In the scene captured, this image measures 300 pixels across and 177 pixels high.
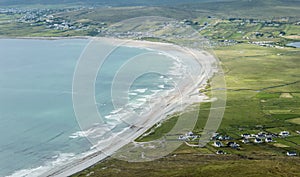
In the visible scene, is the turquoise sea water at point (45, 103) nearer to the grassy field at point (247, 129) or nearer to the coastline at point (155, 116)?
the coastline at point (155, 116)

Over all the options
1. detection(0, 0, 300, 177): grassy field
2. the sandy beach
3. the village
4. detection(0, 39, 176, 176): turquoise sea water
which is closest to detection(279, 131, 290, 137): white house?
the village

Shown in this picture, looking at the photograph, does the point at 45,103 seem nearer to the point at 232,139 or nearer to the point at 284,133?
the point at 232,139

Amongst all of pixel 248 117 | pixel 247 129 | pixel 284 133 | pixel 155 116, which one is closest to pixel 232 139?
pixel 247 129

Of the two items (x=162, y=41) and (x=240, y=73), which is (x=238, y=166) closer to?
(x=240, y=73)

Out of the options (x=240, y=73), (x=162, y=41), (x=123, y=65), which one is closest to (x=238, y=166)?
(x=240, y=73)

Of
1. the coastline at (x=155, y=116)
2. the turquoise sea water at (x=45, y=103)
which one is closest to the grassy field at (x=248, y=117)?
the coastline at (x=155, y=116)

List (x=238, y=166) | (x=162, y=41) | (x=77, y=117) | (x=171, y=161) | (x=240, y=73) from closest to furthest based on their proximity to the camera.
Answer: (x=238, y=166) → (x=171, y=161) → (x=77, y=117) → (x=240, y=73) → (x=162, y=41)

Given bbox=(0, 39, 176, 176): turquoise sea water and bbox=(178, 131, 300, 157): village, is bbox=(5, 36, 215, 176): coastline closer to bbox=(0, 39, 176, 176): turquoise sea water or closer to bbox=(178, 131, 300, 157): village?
bbox=(0, 39, 176, 176): turquoise sea water

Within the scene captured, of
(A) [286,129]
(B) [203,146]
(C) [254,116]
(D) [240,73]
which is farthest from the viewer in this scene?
(D) [240,73]
